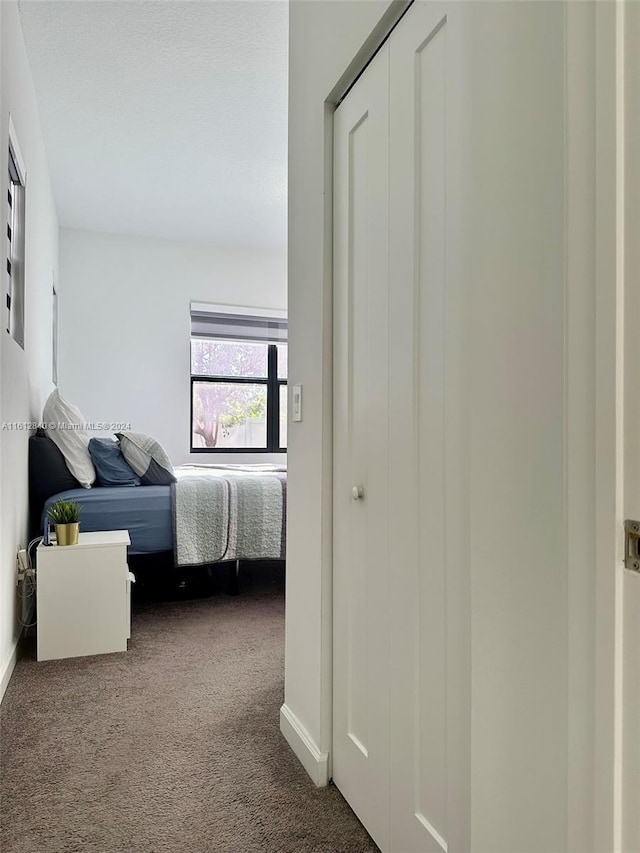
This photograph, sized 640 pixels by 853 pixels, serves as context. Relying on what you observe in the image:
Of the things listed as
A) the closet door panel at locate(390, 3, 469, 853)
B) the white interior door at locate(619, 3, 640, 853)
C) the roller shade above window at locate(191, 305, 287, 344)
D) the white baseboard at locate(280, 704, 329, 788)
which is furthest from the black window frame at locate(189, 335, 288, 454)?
the white interior door at locate(619, 3, 640, 853)

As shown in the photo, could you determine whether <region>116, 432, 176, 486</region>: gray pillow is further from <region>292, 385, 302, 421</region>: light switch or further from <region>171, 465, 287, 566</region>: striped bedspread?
<region>292, 385, 302, 421</region>: light switch

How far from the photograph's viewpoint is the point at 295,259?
1843 mm

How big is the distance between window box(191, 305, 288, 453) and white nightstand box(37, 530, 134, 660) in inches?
111

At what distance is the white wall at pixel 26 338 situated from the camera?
7.25 feet

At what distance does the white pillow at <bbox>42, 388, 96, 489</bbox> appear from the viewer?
10.5ft

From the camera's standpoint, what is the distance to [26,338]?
9.52 feet

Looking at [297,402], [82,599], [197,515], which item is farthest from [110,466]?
[297,402]

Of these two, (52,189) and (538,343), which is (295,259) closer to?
(538,343)

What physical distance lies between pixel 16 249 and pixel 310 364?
1.91 m

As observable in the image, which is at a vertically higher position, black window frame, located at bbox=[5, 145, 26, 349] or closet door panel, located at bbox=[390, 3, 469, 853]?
black window frame, located at bbox=[5, 145, 26, 349]

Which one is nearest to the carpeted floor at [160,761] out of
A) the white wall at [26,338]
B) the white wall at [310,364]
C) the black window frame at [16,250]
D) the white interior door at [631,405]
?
the white wall at [310,364]

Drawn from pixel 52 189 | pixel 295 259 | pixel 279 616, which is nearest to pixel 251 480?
pixel 279 616

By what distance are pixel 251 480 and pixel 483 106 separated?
2.75 meters

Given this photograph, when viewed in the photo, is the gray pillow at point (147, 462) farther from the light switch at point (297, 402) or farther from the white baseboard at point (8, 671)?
the light switch at point (297, 402)
